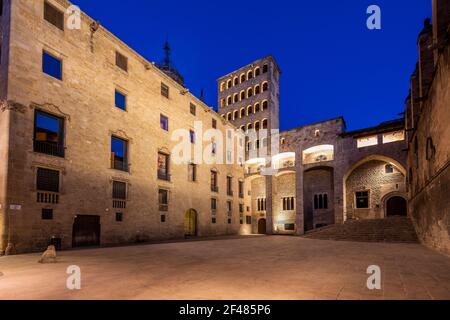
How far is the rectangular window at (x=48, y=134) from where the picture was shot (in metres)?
15.0

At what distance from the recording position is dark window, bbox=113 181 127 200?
1912 cm

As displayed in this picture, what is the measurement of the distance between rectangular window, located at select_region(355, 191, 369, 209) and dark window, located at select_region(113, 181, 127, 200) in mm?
25144

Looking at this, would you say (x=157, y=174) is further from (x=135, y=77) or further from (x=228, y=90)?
(x=228, y=90)

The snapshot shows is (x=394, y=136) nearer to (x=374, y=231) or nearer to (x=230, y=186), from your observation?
(x=374, y=231)

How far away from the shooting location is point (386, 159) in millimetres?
28562

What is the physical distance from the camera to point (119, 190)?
1944 cm

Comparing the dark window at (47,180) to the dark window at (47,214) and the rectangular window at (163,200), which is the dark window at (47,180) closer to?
the dark window at (47,214)

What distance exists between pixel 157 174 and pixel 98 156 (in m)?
5.88

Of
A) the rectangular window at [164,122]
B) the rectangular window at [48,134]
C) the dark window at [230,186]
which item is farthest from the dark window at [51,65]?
the dark window at [230,186]

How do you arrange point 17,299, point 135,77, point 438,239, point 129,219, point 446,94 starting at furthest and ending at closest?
point 135,77 → point 129,219 → point 438,239 → point 446,94 → point 17,299

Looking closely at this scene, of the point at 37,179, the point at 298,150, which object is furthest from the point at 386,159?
the point at 37,179

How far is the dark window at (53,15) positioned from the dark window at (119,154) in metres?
7.62

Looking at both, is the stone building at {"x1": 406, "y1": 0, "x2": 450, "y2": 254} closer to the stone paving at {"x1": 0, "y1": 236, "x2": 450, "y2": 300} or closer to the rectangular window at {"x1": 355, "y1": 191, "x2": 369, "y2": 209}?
the stone paving at {"x1": 0, "y1": 236, "x2": 450, "y2": 300}
